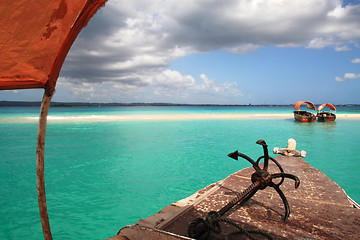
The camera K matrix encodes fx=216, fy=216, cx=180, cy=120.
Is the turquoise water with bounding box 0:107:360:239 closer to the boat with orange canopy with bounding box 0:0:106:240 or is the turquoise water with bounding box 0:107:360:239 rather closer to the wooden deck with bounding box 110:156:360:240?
the wooden deck with bounding box 110:156:360:240

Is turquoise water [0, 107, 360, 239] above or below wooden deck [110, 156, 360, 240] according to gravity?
→ below

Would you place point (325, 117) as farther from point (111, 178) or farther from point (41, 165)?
point (41, 165)

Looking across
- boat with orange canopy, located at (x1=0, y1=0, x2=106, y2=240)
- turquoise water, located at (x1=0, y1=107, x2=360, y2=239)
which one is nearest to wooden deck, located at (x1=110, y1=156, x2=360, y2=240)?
boat with orange canopy, located at (x1=0, y1=0, x2=106, y2=240)

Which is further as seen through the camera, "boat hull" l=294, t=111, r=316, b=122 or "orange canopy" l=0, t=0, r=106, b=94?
"boat hull" l=294, t=111, r=316, b=122

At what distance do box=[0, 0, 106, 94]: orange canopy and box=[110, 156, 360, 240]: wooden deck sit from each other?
5.58 feet

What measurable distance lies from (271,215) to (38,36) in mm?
3284

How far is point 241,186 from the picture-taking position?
4.16 m

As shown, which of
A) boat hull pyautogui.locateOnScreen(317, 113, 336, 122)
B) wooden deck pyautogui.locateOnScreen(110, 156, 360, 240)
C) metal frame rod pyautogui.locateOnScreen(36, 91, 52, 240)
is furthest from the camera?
boat hull pyautogui.locateOnScreen(317, 113, 336, 122)

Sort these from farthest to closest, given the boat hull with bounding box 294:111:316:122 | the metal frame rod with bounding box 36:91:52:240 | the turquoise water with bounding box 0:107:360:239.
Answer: the boat hull with bounding box 294:111:316:122, the turquoise water with bounding box 0:107:360:239, the metal frame rod with bounding box 36:91:52:240

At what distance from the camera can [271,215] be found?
117 inches

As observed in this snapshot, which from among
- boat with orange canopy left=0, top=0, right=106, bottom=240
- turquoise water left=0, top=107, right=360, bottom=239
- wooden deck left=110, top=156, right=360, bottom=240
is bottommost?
turquoise water left=0, top=107, right=360, bottom=239

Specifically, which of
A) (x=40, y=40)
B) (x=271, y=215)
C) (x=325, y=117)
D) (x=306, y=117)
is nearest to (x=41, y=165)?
(x=40, y=40)

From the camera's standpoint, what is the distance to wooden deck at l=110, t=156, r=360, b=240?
8.05 ft

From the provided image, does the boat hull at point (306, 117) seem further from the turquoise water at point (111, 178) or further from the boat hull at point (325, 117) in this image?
the turquoise water at point (111, 178)
